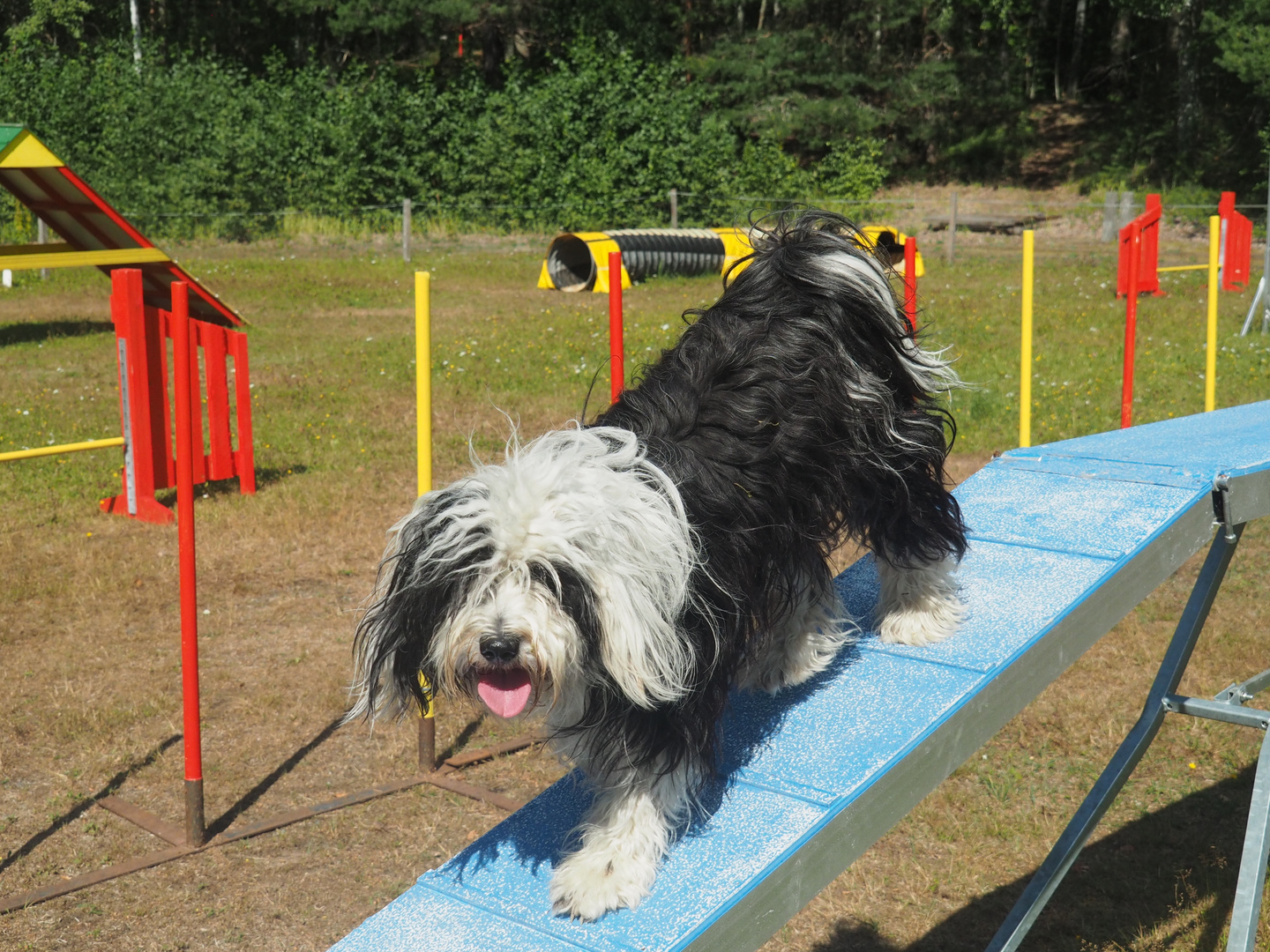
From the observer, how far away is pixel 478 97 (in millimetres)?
24641

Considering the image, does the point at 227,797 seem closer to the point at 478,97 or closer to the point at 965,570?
the point at 965,570

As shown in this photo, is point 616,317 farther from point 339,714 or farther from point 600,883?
point 600,883

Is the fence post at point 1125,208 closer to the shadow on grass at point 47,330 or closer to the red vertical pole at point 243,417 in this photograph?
the shadow on grass at point 47,330

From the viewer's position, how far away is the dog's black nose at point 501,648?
1.99 meters

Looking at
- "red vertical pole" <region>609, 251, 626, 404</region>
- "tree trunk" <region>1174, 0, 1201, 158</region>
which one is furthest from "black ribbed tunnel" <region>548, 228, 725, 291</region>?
"tree trunk" <region>1174, 0, 1201, 158</region>

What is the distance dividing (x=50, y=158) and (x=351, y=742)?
5.67 meters

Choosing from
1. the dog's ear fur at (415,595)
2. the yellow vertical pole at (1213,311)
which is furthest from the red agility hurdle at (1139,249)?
the dog's ear fur at (415,595)

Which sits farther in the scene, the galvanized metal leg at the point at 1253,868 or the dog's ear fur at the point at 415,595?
the galvanized metal leg at the point at 1253,868

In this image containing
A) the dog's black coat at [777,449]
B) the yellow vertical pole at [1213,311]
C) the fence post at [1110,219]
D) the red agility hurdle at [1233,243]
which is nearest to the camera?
the dog's black coat at [777,449]

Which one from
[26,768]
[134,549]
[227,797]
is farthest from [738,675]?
[134,549]

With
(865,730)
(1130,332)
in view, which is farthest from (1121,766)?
(1130,332)

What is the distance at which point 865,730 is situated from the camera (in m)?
2.63

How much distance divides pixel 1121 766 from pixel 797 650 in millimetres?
1032

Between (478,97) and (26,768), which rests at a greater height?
(478,97)
